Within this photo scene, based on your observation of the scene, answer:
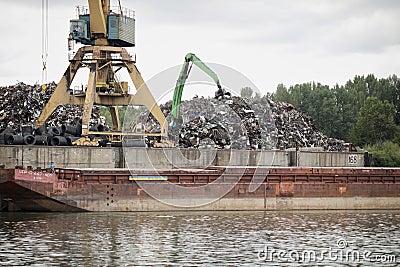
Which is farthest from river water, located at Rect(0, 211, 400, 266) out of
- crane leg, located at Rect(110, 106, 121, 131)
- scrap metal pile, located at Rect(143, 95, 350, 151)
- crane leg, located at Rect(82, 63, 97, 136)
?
scrap metal pile, located at Rect(143, 95, 350, 151)

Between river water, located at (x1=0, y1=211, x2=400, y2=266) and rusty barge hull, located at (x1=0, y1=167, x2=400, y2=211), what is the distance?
0.91 metres

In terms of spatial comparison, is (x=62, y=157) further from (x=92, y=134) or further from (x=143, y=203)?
(x=143, y=203)

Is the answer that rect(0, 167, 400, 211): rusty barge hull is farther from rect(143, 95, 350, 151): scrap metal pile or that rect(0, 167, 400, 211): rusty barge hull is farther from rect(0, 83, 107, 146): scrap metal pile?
rect(0, 83, 107, 146): scrap metal pile

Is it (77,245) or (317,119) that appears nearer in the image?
(77,245)

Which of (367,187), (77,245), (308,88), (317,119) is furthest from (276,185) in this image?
(308,88)

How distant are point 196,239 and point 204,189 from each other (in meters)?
9.63

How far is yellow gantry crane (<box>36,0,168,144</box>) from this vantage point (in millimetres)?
45250

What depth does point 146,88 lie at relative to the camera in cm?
4584

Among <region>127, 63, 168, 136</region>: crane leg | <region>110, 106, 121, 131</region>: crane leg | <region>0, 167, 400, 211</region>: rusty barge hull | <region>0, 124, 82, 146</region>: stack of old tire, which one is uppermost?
<region>127, 63, 168, 136</region>: crane leg

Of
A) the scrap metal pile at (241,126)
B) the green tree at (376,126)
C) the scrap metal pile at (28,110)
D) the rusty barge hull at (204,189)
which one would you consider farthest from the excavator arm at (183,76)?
the green tree at (376,126)

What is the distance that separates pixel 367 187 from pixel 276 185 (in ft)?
16.2

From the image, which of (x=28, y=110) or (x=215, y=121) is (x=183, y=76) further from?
(x=28, y=110)

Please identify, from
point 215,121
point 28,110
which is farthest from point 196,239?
point 28,110

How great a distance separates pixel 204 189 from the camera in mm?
37688
